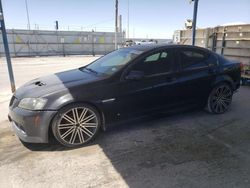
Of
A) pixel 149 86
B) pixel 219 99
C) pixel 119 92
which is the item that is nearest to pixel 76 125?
pixel 119 92

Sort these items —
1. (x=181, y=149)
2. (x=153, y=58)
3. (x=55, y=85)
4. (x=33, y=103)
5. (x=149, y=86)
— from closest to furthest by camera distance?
(x=33, y=103) → (x=181, y=149) → (x=55, y=85) → (x=149, y=86) → (x=153, y=58)

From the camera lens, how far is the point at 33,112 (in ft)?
10.5

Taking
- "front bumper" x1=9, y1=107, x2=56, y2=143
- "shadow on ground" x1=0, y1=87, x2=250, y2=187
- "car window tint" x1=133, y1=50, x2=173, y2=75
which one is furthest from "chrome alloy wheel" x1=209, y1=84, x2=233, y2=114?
"front bumper" x1=9, y1=107, x2=56, y2=143

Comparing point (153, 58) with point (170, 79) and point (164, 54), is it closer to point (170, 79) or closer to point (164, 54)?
point (164, 54)

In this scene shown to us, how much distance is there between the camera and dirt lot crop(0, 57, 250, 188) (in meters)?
2.69

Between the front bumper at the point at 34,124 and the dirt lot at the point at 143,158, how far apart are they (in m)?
0.24

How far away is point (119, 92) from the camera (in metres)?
3.68

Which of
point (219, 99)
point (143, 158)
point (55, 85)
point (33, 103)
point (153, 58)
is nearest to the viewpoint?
point (143, 158)

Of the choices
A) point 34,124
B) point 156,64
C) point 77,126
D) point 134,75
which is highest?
point 156,64

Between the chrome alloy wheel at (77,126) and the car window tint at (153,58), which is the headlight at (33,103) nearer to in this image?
the chrome alloy wheel at (77,126)

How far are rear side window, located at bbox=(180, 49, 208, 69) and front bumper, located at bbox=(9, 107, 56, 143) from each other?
2.57 meters

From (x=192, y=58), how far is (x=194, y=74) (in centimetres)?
33

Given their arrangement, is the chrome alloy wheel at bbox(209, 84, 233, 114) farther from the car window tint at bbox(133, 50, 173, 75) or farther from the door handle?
the car window tint at bbox(133, 50, 173, 75)

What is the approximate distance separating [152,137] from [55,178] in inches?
67.7
